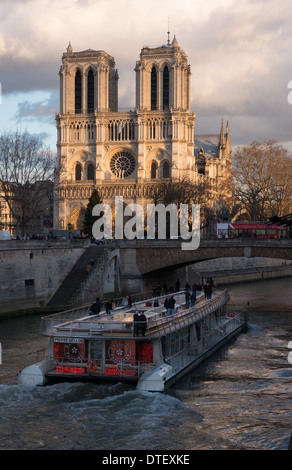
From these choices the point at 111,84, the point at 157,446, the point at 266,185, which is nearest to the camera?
the point at 157,446

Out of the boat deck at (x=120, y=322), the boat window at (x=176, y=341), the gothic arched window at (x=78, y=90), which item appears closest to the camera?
the boat deck at (x=120, y=322)

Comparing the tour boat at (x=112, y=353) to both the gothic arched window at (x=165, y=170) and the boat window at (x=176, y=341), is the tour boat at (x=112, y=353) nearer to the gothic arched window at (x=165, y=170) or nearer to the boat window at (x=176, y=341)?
the boat window at (x=176, y=341)

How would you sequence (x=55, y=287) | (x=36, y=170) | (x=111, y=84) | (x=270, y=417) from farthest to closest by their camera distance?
(x=111, y=84), (x=36, y=170), (x=55, y=287), (x=270, y=417)

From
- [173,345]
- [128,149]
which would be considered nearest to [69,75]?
[128,149]

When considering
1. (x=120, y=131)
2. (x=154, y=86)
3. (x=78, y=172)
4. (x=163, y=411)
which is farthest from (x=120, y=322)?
(x=154, y=86)

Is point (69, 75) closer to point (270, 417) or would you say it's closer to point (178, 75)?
point (178, 75)

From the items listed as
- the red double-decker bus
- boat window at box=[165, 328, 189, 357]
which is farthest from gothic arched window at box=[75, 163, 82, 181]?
boat window at box=[165, 328, 189, 357]

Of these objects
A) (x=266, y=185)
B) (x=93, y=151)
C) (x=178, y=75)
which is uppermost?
(x=178, y=75)

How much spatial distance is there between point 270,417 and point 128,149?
76107mm

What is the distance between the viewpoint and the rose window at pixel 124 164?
93.4 m

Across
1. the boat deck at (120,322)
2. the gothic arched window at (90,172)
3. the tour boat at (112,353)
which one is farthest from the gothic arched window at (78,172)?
the tour boat at (112,353)

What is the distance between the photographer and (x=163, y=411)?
19.0 m

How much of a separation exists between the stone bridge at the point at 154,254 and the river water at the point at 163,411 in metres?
17.7
